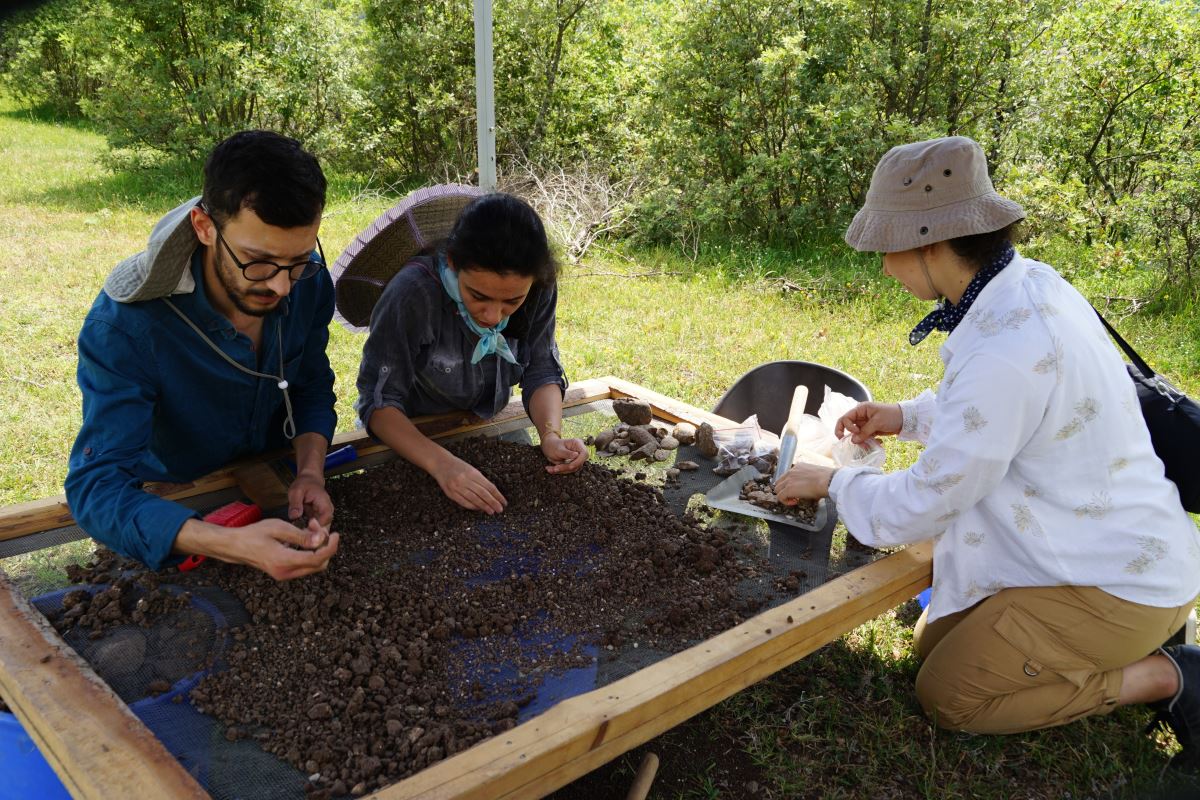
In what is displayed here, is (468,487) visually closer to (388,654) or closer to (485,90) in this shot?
(388,654)

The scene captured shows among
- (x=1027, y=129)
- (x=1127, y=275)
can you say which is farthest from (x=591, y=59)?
(x=1127, y=275)

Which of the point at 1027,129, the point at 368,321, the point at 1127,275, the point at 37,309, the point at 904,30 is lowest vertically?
the point at 37,309

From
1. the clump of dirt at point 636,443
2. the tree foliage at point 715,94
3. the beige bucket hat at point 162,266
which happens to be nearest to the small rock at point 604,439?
the clump of dirt at point 636,443

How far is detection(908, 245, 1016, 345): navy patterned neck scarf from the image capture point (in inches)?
83.4

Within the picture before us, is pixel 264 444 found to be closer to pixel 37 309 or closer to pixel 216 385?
pixel 216 385

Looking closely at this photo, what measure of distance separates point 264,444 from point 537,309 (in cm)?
101

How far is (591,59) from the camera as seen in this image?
9781 millimetres

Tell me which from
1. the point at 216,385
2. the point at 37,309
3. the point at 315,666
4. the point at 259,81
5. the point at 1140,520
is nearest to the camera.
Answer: the point at 315,666

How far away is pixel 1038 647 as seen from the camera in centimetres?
223

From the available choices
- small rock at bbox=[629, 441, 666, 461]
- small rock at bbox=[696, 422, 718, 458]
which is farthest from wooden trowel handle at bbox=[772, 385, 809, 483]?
small rock at bbox=[629, 441, 666, 461]

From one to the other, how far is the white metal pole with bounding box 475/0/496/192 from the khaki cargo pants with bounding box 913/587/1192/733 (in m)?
2.38

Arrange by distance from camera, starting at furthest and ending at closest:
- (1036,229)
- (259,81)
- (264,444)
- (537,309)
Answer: (259,81) → (1036,229) → (537,309) → (264,444)

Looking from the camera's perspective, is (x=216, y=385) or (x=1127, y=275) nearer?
(x=216, y=385)

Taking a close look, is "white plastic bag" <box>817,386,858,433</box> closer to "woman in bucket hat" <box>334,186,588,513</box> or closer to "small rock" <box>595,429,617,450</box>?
"small rock" <box>595,429,617,450</box>
